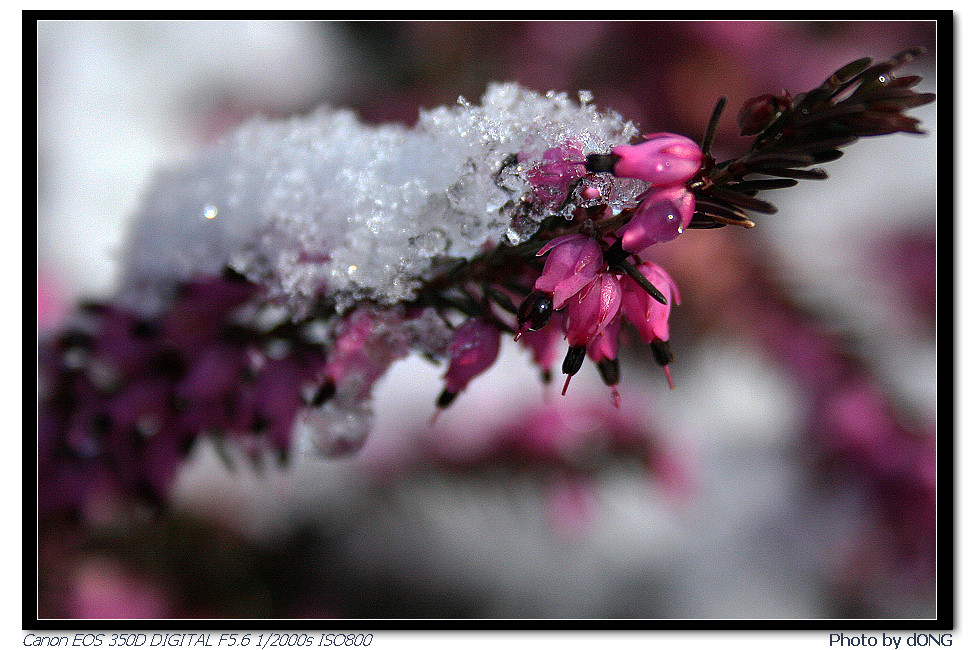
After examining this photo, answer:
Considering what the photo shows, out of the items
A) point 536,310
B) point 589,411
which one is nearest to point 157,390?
point 536,310

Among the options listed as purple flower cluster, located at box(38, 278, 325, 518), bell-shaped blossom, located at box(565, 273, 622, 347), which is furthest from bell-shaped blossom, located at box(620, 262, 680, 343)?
purple flower cluster, located at box(38, 278, 325, 518)

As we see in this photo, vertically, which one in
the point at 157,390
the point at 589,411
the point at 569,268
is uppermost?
the point at 569,268

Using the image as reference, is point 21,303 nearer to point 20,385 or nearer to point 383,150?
point 20,385

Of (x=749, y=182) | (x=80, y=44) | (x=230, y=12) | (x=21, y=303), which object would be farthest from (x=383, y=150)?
(x=80, y=44)

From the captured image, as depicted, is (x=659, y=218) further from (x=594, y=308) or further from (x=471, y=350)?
(x=471, y=350)

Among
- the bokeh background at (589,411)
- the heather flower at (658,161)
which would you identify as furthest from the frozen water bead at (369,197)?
the bokeh background at (589,411)

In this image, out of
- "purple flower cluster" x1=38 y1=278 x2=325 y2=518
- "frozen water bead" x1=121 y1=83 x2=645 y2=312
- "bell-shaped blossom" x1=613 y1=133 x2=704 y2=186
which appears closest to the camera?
"bell-shaped blossom" x1=613 y1=133 x2=704 y2=186

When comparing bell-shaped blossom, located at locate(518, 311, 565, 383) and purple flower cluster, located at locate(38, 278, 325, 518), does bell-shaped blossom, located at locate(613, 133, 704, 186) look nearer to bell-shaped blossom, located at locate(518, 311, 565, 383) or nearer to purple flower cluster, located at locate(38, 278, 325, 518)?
bell-shaped blossom, located at locate(518, 311, 565, 383)
